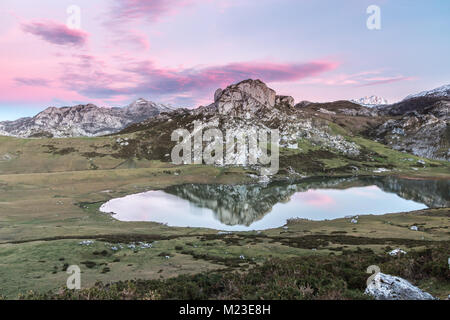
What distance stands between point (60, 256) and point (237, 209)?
6646 centimetres

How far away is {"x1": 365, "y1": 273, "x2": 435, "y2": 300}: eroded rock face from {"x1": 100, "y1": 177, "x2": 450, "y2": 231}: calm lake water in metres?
56.6

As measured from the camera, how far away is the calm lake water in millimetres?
81750

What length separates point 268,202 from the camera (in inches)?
4215

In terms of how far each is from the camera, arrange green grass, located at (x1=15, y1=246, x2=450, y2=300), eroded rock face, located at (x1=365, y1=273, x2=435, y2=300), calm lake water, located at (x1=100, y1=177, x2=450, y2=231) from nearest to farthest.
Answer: eroded rock face, located at (x1=365, y1=273, x2=435, y2=300), green grass, located at (x1=15, y1=246, x2=450, y2=300), calm lake water, located at (x1=100, y1=177, x2=450, y2=231)

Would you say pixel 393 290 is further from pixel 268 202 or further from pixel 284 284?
pixel 268 202

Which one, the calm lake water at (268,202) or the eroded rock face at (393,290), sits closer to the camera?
the eroded rock face at (393,290)

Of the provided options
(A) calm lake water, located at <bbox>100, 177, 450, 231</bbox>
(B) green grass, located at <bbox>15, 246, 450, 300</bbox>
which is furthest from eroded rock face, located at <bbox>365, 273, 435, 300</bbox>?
(A) calm lake water, located at <bbox>100, 177, 450, 231</bbox>

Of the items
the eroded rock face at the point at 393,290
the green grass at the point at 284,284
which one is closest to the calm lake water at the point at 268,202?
the green grass at the point at 284,284

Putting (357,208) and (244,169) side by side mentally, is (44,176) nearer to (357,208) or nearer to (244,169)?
(244,169)

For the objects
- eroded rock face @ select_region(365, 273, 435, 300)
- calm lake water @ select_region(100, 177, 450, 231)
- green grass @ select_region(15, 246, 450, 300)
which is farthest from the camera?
calm lake water @ select_region(100, 177, 450, 231)

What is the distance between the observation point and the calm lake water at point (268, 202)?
81750 millimetres

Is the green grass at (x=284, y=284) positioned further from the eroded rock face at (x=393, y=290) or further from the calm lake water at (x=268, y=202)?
the calm lake water at (x=268, y=202)

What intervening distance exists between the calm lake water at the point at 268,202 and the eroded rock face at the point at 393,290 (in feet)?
186

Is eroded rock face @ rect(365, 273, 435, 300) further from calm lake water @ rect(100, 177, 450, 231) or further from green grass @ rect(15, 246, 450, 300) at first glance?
calm lake water @ rect(100, 177, 450, 231)
